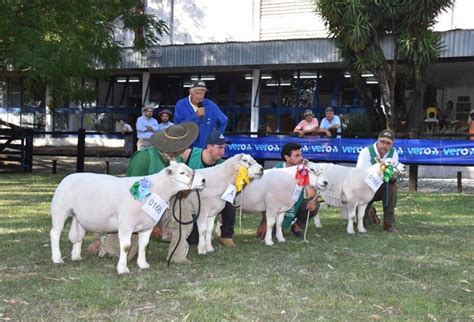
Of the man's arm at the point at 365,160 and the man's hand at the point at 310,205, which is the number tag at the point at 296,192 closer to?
the man's hand at the point at 310,205

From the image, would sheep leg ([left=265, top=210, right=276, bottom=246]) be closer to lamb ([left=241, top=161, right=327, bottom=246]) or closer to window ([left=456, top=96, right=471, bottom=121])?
lamb ([left=241, top=161, right=327, bottom=246])

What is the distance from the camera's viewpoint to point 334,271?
18.7 ft

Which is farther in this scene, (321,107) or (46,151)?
(321,107)

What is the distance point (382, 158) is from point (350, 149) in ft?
22.2

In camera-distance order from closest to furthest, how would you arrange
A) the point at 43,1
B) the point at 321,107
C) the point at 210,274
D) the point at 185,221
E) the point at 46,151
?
the point at 210,274, the point at 185,221, the point at 43,1, the point at 46,151, the point at 321,107

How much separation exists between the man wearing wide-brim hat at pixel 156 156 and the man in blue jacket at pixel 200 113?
0.95 metres

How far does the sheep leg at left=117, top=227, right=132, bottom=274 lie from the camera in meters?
5.45

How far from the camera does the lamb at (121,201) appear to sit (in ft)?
18.0

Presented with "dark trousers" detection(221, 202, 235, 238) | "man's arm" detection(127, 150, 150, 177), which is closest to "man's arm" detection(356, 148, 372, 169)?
"dark trousers" detection(221, 202, 235, 238)

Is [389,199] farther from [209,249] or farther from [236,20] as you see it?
[236,20]

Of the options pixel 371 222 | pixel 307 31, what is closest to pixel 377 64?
pixel 307 31

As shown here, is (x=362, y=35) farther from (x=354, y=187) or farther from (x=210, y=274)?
(x=210, y=274)

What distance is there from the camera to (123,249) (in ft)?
17.9

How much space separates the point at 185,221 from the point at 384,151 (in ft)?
11.5
